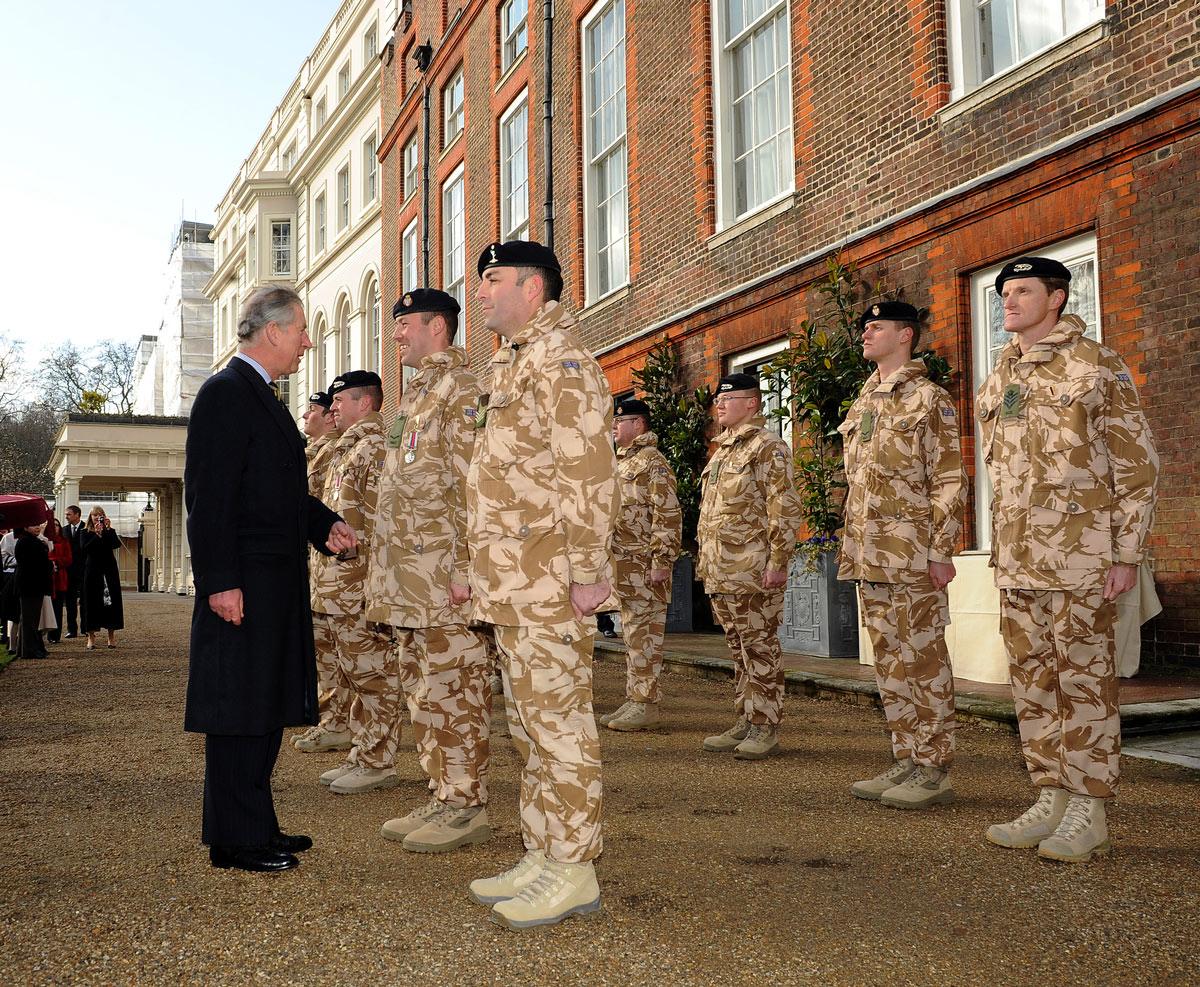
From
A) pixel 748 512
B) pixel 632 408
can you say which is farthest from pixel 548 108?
pixel 748 512

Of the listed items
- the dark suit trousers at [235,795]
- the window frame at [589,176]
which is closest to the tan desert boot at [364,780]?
the dark suit trousers at [235,795]

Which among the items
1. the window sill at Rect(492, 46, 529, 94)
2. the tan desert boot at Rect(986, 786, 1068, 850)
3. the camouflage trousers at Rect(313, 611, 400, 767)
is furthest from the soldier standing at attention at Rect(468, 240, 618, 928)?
the window sill at Rect(492, 46, 529, 94)

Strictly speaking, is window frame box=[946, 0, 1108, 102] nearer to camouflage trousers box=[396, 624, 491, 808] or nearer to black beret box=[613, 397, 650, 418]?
black beret box=[613, 397, 650, 418]

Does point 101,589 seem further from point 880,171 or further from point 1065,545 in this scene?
point 1065,545

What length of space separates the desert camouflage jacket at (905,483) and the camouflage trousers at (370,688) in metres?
2.41

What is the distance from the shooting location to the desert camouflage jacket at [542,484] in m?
3.54

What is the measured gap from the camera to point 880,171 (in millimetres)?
10359

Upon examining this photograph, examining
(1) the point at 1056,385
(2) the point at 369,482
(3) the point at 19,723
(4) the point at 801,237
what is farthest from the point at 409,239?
(1) the point at 1056,385

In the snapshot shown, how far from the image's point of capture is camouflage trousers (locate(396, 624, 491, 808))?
439 cm

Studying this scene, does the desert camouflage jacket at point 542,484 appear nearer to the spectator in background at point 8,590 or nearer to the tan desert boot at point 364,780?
the tan desert boot at point 364,780

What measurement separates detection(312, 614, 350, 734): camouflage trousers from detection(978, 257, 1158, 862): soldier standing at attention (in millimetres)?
4047

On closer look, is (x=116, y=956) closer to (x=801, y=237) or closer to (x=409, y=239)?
(x=801, y=237)

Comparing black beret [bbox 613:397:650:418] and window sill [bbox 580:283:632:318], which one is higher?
window sill [bbox 580:283:632:318]

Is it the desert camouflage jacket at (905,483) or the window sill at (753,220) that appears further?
the window sill at (753,220)
